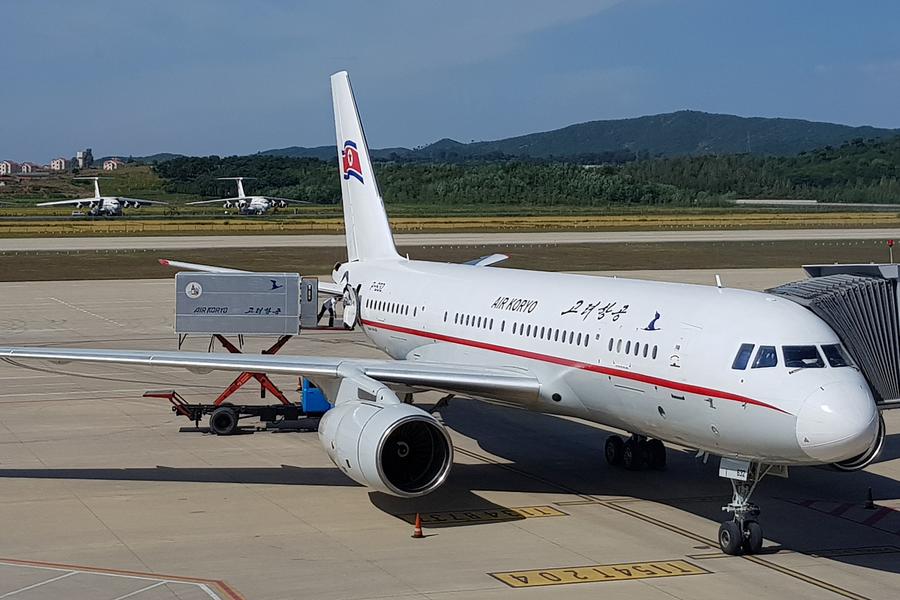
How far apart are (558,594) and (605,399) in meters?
5.68

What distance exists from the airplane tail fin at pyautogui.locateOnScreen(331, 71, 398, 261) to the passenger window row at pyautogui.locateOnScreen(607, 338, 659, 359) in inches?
540

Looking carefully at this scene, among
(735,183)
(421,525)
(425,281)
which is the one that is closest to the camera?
(421,525)

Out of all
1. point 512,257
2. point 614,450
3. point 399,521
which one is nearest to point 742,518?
point 399,521

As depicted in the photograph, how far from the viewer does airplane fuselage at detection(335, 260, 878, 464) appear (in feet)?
59.5

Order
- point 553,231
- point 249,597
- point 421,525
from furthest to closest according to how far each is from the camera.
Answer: point 553,231 < point 421,525 < point 249,597

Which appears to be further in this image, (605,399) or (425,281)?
(425,281)

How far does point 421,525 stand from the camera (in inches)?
823

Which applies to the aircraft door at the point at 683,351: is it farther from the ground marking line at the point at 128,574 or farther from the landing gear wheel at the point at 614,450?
the ground marking line at the point at 128,574

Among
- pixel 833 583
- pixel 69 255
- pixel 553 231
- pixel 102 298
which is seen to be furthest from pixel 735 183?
pixel 833 583

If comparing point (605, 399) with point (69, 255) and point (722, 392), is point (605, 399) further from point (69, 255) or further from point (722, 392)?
point (69, 255)

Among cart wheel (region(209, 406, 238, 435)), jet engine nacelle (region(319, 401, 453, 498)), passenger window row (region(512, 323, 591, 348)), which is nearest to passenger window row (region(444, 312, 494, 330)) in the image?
passenger window row (region(512, 323, 591, 348))

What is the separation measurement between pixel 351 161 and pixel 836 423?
2107 centimetres

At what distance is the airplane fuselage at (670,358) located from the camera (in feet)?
59.5

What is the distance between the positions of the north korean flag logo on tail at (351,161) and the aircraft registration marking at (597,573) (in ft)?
62.6
